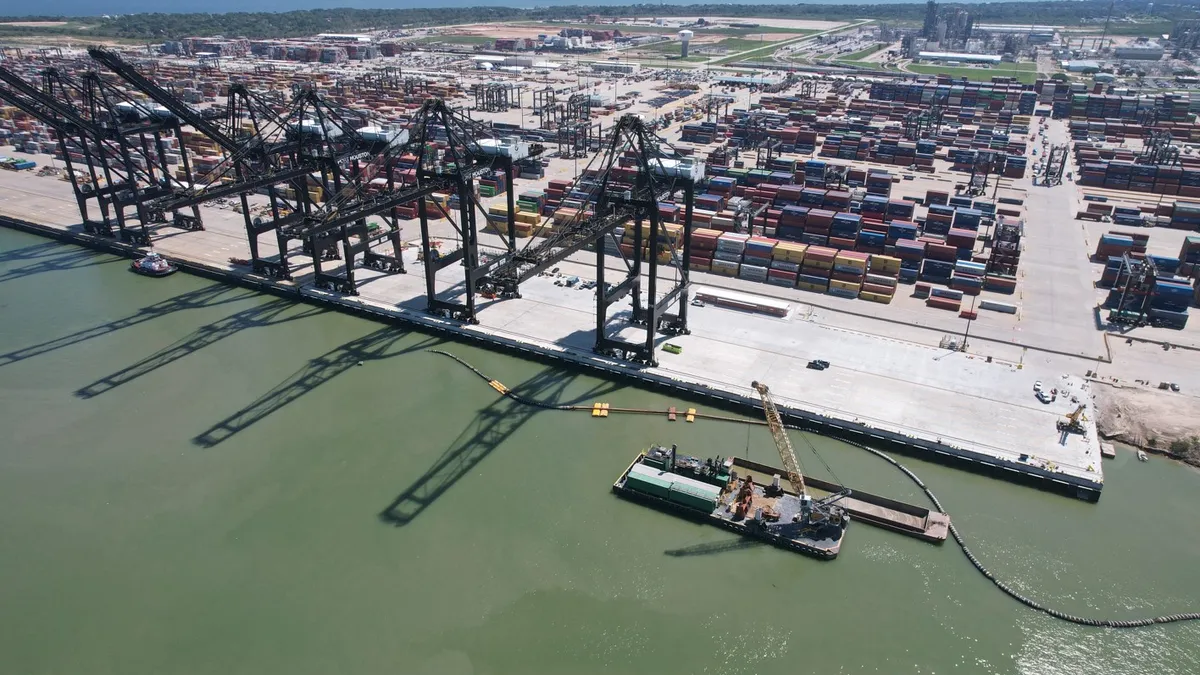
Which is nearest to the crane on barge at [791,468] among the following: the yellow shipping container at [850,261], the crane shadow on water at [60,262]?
the yellow shipping container at [850,261]

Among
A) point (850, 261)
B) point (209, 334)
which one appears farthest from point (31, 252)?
point (850, 261)

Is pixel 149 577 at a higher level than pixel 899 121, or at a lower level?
lower

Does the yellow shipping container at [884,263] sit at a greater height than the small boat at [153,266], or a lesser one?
greater

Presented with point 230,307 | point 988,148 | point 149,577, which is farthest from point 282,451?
point 988,148

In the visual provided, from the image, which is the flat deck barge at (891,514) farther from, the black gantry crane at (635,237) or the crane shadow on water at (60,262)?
the crane shadow on water at (60,262)

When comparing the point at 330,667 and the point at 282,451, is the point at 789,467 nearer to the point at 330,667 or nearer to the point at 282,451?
the point at 330,667

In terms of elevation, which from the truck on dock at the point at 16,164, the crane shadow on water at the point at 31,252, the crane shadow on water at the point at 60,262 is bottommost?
the crane shadow on water at the point at 60,262
